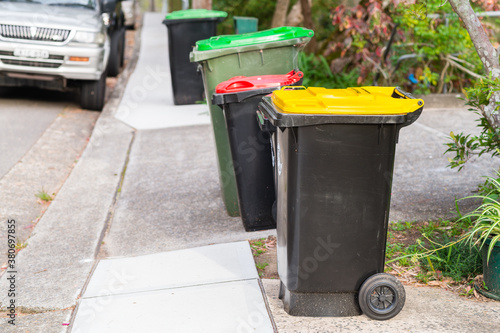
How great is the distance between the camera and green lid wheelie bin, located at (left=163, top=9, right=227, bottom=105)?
8828mm

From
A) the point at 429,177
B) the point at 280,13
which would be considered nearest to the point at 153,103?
the point at 429,177

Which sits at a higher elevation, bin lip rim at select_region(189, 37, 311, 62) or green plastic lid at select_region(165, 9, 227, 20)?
bin lip rim at select_region(189, 37, 311, 62)

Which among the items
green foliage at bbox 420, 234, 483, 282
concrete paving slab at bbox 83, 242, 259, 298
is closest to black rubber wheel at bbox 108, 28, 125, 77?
concrete paving slab at bbox 83, 242, 259, 298

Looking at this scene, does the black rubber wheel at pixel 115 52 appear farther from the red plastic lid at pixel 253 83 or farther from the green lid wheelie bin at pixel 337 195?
the green lid wheelie bin at pixel 337 195

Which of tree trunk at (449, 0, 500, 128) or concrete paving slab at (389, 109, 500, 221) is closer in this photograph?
tree trunk at (449, 0, 500, 128)

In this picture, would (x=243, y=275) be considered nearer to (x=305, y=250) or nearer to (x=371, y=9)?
(x=305, y=250)

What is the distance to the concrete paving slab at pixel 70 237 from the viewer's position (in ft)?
12.5

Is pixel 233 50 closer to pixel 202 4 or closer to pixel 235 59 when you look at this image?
pixel 235 59

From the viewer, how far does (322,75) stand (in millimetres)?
9922

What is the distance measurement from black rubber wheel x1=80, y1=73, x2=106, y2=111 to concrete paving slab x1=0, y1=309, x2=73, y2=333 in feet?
20.0

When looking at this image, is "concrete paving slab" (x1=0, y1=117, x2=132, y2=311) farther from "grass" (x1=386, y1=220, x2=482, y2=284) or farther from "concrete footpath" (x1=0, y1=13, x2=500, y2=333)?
"grass" (x1=386, y1=220, x2=482, y2=284)

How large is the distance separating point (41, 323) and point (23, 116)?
586cm

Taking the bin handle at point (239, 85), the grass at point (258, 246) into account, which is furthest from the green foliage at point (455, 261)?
the bin handle at point (239, 85)

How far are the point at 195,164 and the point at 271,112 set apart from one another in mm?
3191
